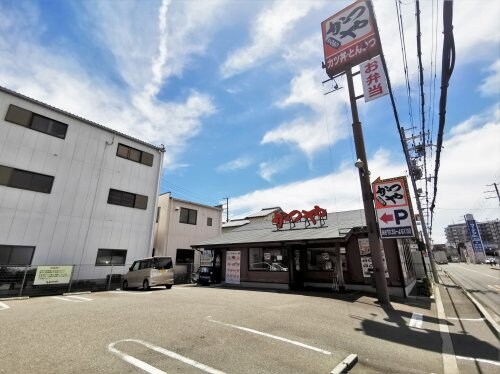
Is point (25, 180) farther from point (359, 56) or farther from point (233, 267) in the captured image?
point (359, 56)

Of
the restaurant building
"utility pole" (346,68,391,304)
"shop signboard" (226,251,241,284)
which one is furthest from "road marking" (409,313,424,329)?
"shop signboard" (226,251,241,284)

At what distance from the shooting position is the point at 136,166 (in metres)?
19.1

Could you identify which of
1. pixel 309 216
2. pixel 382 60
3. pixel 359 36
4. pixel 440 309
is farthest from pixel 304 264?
pixel 359 36

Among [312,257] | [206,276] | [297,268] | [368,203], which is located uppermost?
[368,203]

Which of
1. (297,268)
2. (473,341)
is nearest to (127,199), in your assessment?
(297,268)

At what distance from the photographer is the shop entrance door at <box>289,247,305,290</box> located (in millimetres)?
13797

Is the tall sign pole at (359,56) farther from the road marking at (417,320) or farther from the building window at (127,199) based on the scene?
the building window at (127,199)

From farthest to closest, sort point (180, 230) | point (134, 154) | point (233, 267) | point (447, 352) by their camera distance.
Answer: point (180, 230)
point (134, 154)
point (233, 267)
point (447, 352)

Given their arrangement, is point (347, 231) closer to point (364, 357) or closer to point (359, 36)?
point (364, 357)

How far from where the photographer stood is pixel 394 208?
9664 millimetres

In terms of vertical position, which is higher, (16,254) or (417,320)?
(16,254)

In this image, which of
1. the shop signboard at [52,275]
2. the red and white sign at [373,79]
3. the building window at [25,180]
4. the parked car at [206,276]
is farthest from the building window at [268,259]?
the building window at [25,180]

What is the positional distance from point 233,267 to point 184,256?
7.43 meters

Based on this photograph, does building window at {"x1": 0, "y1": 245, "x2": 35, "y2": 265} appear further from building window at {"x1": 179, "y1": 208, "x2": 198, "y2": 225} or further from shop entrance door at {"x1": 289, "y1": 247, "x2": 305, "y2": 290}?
shop entrance door at {"x1": 289, "y1": 247, "x2": 305, "y2": 290}
